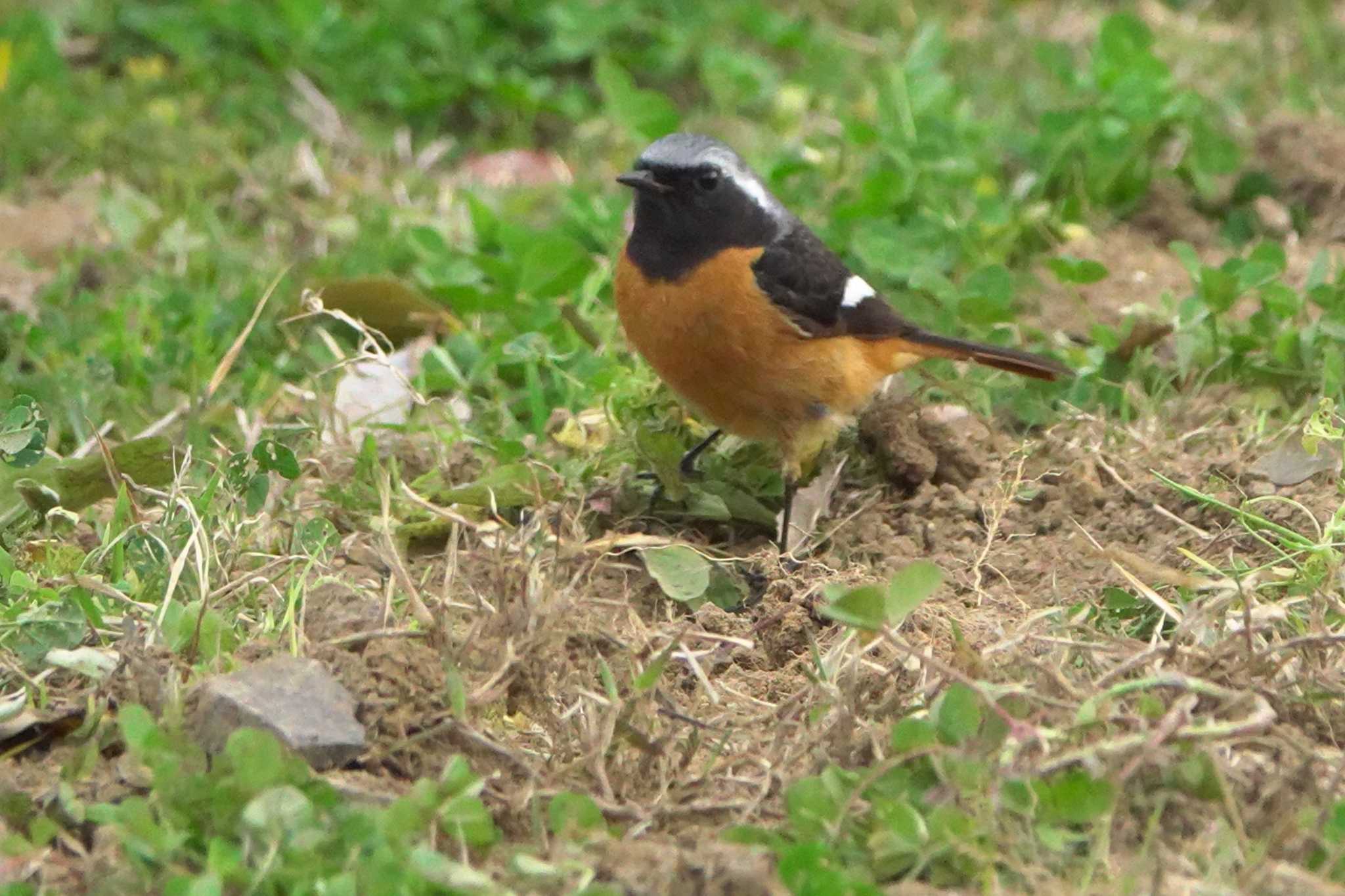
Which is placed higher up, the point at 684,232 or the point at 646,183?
the point at 646,183

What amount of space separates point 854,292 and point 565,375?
2.85ft

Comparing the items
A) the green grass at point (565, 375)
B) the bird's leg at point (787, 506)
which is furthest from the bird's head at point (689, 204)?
the bird's leg at point (787, 506)

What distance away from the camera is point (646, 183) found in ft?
15.8

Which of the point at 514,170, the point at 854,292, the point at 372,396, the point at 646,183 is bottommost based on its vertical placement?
the point at 514,170

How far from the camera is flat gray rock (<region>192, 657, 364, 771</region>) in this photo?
10.2 feet

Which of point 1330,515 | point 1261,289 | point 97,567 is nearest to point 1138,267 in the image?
point 1261,289

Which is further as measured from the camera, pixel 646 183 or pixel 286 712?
pixel 646 183

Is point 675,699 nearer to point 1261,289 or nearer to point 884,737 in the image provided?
point 884,737

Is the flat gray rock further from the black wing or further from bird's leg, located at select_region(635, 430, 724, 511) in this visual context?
the black wing

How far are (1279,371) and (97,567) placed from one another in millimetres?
3258

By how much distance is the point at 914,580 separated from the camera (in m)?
3.31

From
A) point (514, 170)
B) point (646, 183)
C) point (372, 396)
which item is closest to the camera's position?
point (646, 183)

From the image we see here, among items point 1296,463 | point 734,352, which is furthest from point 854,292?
point 1296,463

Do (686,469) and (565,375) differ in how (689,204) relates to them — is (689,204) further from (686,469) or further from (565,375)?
(686,469)
